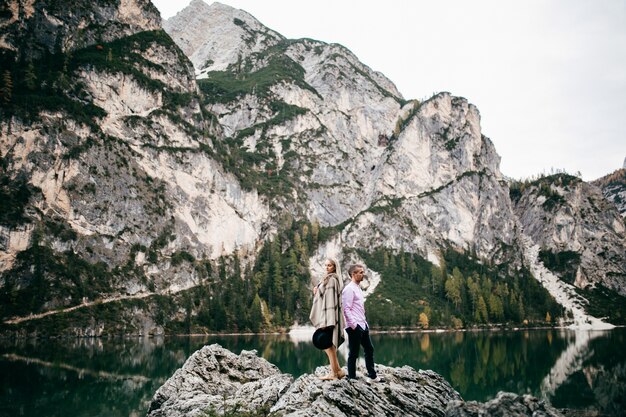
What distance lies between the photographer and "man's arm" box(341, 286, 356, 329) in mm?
14406

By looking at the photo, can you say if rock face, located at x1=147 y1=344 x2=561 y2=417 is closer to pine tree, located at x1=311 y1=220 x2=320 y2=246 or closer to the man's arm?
the man's arm

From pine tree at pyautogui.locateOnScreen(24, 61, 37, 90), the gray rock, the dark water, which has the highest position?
pine tree at pyautogui.locateOnScreen(24, 61, 37, 90)

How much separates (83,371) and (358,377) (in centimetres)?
4272

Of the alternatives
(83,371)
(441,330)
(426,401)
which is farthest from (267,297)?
(426,401)

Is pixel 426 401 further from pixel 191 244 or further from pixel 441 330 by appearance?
pixel 191 244

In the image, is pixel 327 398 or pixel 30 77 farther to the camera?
pixel 30 77

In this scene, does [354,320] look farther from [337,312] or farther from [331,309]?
[331,309]

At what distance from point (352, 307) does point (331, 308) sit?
687 mm

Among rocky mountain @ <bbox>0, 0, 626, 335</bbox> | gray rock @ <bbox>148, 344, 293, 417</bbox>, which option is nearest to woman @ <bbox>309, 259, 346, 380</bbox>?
gray rock @ <bbox>148, 344, 293, 417</bbox>

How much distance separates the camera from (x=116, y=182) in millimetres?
146125

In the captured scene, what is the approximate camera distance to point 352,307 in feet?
47.6

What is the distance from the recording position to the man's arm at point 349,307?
567 inches

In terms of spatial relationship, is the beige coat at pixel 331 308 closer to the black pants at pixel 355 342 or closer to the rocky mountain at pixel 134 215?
the black pants at pixel 355 342

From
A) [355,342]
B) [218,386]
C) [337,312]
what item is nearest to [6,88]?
[218,386]
